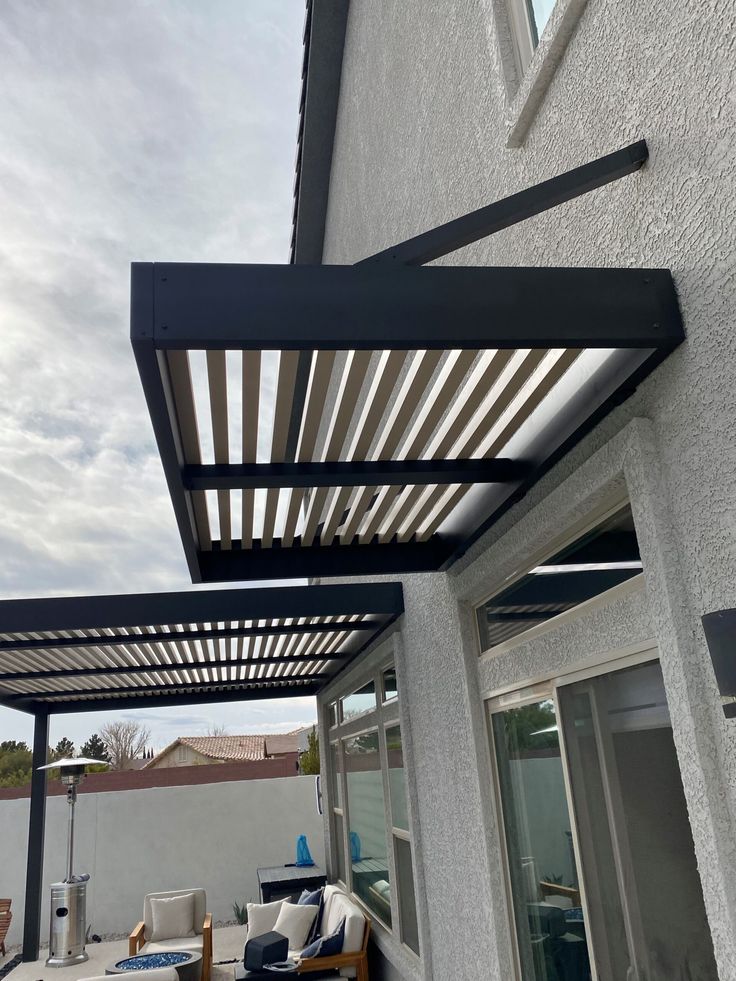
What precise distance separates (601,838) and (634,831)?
0.26 meters

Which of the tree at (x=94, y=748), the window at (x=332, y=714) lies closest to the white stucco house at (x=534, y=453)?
the window at (x=332, y=714)

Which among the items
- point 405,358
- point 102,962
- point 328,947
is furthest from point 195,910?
point 405,358

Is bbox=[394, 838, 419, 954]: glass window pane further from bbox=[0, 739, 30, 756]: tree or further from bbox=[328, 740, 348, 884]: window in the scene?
bbox=[0, 739, 30, 756]: tree

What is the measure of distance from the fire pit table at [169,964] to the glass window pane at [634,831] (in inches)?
270

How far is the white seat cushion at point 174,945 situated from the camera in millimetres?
9531

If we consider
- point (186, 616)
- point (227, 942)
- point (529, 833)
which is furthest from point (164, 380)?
point (227, 942)

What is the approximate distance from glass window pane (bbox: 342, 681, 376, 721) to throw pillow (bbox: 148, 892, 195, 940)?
3.16m

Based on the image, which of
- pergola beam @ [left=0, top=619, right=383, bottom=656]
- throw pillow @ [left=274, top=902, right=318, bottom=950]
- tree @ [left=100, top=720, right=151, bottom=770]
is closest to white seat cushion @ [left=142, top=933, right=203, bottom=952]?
throw pillow @ [left=274, top=902, right=318, bottom=950]

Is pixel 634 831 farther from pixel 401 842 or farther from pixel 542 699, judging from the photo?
pixel 401 842

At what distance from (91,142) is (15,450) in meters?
17.4

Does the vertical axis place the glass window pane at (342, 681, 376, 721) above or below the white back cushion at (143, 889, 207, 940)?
above

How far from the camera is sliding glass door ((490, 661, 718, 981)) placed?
2627 mm

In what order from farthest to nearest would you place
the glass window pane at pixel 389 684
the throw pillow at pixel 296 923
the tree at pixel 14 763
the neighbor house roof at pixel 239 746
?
the neighbor house roof at pixel 239 746 < the tree at pixel 14 763 < the throw pillow at pixel 296 923 < the glass window pane at pixel 389 684

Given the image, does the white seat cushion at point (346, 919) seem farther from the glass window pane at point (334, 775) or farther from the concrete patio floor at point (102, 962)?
the glass window pane at point (334, 775)
